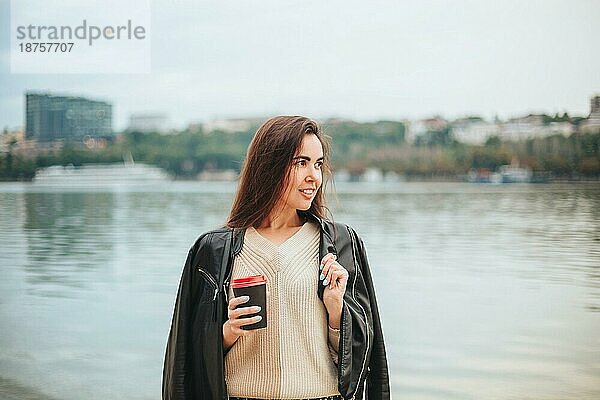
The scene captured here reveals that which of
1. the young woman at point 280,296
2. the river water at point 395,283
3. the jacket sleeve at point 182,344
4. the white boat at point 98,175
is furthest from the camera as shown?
the white boat at point 98,175

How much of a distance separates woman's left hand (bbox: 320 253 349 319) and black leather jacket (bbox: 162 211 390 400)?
0.03 meters

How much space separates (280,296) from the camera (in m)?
2.04

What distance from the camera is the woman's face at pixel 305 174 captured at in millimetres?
2088

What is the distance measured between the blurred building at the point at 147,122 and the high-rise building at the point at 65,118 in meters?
0.10

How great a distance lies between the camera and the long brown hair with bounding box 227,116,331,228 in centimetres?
208

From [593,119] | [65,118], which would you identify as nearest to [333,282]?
[593,119]

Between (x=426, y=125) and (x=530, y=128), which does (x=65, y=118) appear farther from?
(x=530, y=128)

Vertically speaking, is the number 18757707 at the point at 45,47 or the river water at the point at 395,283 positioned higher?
the number 18757707 at the point at 45,47

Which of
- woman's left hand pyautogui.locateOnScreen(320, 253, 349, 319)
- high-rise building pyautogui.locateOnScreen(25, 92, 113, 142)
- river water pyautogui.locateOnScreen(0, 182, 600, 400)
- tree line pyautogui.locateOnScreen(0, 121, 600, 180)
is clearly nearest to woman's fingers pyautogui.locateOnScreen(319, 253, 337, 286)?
woman's left hand pyautogui.locateOnScreen(320, 253, 349, 319)

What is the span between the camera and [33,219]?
382 cm

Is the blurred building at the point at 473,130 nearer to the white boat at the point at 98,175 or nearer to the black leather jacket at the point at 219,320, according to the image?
the white boat at the point at 98,175

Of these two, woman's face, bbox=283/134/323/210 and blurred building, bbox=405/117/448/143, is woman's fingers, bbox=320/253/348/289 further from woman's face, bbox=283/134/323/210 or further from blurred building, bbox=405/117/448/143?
blurred building, bbox=405/117/448/143

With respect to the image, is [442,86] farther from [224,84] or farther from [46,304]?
[46,304]


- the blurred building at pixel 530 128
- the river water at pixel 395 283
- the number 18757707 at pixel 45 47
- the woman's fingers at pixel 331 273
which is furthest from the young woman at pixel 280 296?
the number 18757707 at pixel 45 47
